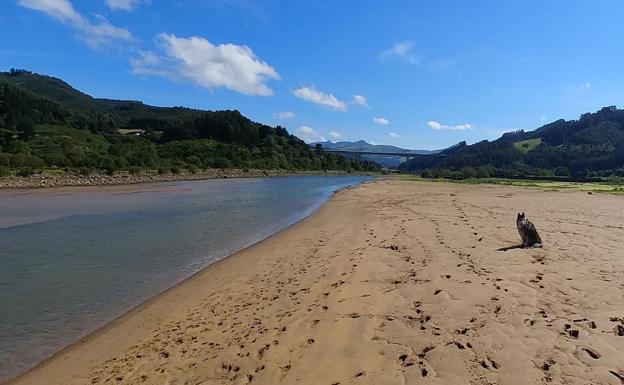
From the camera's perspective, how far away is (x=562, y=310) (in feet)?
22.2

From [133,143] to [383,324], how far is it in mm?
124496

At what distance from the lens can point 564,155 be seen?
125 metres

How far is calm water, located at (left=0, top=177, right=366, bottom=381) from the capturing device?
26.8ft

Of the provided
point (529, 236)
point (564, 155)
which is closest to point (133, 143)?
point (529, 236)

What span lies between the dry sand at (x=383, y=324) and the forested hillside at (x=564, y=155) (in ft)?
306

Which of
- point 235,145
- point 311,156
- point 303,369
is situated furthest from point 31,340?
point 311,156

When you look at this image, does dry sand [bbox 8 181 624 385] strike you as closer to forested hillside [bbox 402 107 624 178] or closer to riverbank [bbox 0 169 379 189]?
riverbank [bbox 0 169 379 189]

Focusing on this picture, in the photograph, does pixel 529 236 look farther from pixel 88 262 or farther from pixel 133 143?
pixel 133 143

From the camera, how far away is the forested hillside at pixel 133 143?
253 ft

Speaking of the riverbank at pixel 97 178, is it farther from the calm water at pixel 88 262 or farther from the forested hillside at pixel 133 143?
the calm water at pixel 88 262

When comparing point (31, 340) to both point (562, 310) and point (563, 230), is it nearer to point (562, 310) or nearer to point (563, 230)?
point (562, 310)

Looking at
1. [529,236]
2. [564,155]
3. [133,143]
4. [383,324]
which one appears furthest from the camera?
[564,155]

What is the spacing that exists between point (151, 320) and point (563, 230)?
14.6 meters

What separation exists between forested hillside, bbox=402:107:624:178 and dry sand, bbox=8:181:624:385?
93.2 meters
